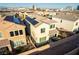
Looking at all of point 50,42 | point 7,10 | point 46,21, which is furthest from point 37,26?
point 7,10

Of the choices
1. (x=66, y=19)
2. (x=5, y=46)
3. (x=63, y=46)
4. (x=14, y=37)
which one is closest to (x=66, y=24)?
(x=66, y=19)

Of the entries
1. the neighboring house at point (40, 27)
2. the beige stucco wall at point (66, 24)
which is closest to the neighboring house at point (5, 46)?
the neighboring house at point (40, 27)

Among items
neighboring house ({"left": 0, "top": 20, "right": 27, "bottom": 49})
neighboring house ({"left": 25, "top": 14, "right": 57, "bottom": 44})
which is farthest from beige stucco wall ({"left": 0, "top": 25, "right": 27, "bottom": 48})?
neighboring house ({"left": 25, "top": 14, "right": 57, "bottom": 44})

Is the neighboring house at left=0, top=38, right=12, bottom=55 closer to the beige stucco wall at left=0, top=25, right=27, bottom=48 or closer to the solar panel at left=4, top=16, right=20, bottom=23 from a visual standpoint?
the beige stucco wall at left=0, top=25, right=27, bottom=48

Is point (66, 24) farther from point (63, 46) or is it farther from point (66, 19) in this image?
point (63, 46)

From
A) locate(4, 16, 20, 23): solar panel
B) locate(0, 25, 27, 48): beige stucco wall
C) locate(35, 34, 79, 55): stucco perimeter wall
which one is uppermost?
locate(4, 16, 20, 23): solar panel

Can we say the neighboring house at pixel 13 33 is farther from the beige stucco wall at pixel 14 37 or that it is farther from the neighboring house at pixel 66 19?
the neighboring house at pixel 66 19

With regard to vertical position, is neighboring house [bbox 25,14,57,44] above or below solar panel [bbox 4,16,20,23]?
below
